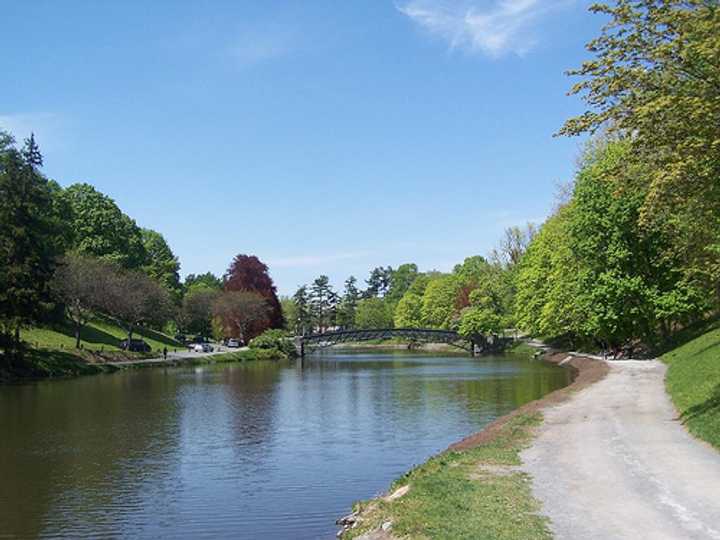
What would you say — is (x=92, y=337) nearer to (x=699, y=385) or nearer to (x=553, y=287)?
(x=553, y=287)

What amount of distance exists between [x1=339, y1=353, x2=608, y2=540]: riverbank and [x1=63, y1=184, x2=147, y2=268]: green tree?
291 feet

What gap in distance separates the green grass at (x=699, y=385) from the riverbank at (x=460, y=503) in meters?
4.87

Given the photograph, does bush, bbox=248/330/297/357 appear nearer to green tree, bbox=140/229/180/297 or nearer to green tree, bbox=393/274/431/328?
green tree, bbox=140/229/180/297

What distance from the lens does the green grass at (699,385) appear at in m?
20.1

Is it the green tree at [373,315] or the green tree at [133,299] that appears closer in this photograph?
the green tree at [133,299]

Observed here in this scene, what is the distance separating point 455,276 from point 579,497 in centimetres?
12810

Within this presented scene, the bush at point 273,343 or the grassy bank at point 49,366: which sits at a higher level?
the bush at point 273,343

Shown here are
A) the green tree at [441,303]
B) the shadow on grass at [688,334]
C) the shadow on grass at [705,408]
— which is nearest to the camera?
the shadow on grass at [705,408]

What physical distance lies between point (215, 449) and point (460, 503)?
14.5 m

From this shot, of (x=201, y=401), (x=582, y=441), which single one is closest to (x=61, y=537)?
(x=582, y=441)

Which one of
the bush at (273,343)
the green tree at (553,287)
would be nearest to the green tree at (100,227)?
the bush at (273,343)

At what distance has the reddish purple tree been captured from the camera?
11825 centimetres

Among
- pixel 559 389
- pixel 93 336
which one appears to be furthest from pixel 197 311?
pixel 559 389

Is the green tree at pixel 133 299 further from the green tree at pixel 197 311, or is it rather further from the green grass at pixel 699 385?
the green grass at pixel 699 385
